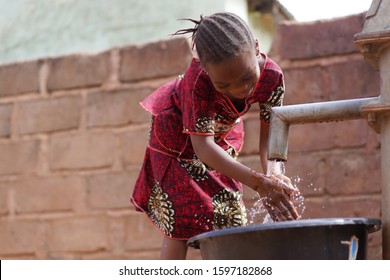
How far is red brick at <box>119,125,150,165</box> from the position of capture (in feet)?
13.9

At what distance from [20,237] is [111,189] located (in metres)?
0.62

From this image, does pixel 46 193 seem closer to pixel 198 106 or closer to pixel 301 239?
pixel 198 106

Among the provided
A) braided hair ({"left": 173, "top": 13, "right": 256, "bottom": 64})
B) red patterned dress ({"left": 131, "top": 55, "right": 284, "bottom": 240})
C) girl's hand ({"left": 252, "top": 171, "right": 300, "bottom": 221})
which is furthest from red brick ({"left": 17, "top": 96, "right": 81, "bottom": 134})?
girl's hand ({"left": 252, "top": 171, "right": 300, "bottom": 221})

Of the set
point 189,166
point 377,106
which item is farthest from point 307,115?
point 189,166

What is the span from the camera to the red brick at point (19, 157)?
4531 mm

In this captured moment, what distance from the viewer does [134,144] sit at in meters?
4.26

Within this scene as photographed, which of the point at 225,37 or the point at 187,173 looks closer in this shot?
the point at 225,37

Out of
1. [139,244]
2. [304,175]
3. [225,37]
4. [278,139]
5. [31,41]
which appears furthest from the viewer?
[31,41]

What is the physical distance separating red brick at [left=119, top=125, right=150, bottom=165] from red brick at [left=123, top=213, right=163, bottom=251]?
29 cm

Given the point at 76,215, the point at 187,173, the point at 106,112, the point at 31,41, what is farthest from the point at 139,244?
the point at 31,41

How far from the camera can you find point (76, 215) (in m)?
4.37

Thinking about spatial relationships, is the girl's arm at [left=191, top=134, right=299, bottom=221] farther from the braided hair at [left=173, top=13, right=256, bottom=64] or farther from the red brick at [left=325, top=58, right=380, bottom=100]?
the red brick at [left=325, top=58, right=380, bottom=100]
